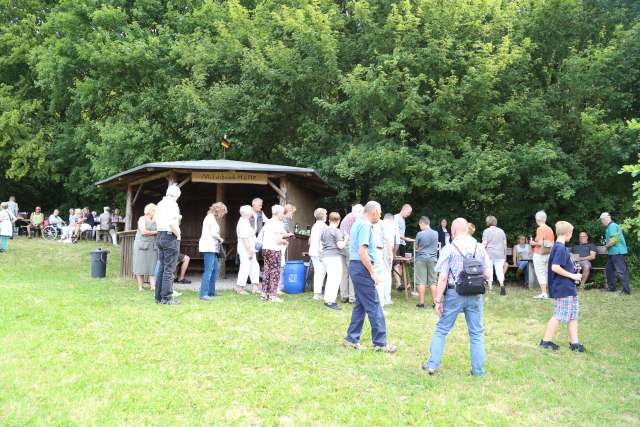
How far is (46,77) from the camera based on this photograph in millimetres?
21266

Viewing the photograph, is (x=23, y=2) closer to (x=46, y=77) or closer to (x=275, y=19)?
(x=46, y=77)

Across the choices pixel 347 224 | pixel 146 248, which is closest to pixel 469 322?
pixel 347 224

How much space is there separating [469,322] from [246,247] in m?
4.85

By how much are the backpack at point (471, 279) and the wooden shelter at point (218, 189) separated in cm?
668

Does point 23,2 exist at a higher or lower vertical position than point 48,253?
higher

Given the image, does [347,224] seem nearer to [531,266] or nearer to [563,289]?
[563,289]

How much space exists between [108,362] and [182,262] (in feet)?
20.9

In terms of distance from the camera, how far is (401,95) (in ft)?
47.2

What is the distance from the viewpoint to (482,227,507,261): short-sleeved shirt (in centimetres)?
1132

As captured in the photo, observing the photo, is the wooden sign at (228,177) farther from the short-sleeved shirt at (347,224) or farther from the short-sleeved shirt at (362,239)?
the short-sleeved shirt at (362,239)

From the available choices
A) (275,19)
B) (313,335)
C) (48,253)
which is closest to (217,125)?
(275,19)

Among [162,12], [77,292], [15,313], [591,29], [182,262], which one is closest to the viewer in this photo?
[15,313]

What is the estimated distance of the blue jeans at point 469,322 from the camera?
5191mm

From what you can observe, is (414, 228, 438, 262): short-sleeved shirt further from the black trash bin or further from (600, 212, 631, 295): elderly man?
the black trash bin
